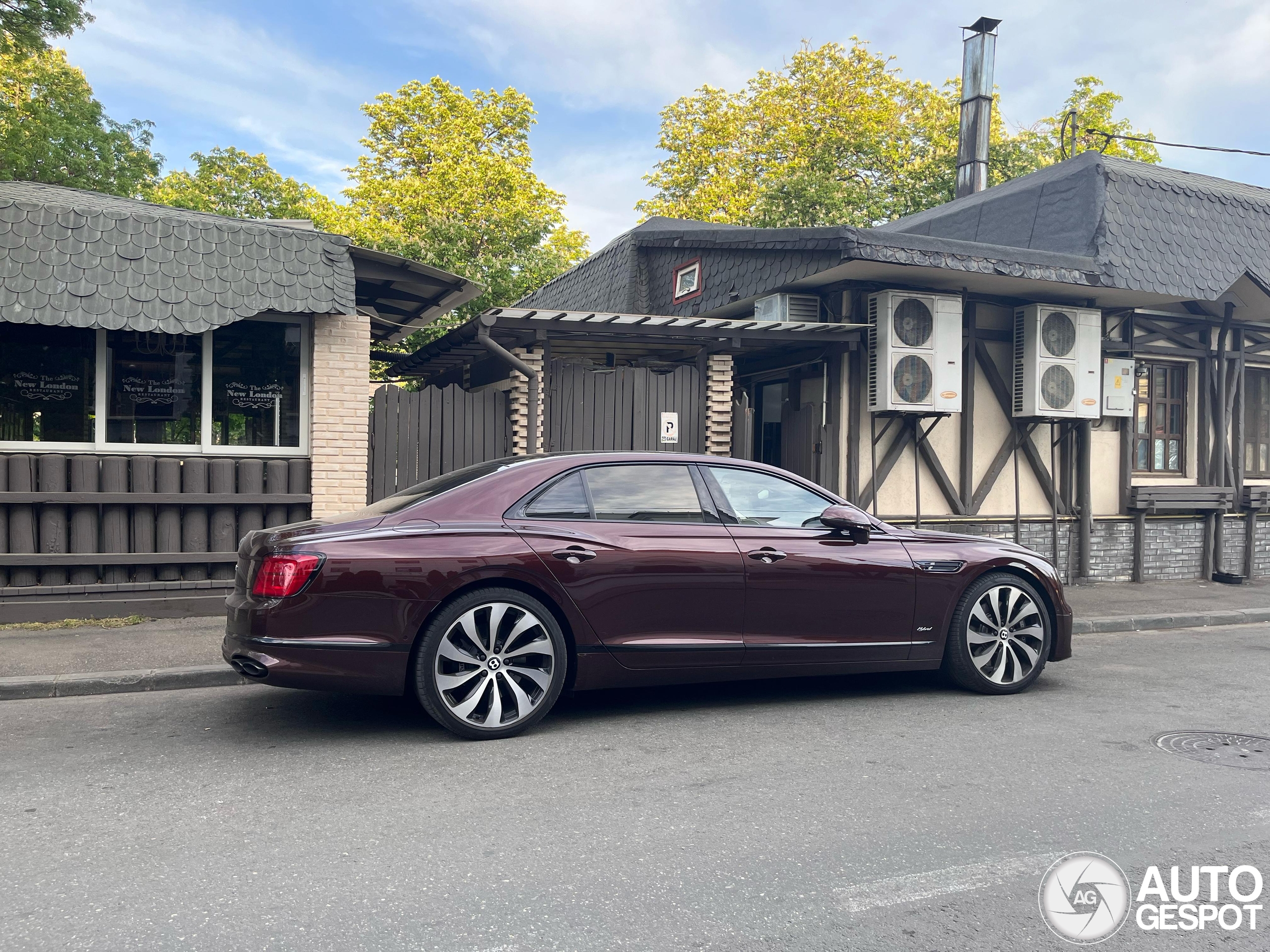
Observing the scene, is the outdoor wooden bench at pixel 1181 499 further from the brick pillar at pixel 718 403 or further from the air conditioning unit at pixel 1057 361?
the brick pillar at pixel 718 403

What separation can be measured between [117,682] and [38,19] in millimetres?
11460

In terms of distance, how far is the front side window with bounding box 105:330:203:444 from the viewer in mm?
8930

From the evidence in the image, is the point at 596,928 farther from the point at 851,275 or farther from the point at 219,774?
the point at 851,275

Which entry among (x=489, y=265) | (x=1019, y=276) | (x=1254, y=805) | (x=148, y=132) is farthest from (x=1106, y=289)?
(x=148, y=132)

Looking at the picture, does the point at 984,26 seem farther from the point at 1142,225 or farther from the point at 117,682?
the point at 117,682

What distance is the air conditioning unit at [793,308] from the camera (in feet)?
39.3

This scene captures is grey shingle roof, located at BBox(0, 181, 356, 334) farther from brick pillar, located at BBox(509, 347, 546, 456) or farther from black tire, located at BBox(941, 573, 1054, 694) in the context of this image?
black tire, located at BBox(941, 573, 1054, 694)

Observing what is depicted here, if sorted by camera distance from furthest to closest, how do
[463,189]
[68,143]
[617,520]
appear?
[463,189] < [68,143] < [617,520]

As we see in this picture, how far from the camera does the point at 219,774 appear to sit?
4648 millimetres

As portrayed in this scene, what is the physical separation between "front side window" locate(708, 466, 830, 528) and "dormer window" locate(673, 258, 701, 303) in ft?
28.8

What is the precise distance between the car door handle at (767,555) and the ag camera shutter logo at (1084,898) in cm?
243

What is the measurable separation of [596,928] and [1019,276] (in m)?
9.91

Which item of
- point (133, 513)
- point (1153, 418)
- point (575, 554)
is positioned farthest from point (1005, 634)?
point (1153, 418)

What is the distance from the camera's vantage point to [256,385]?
30.7ft
